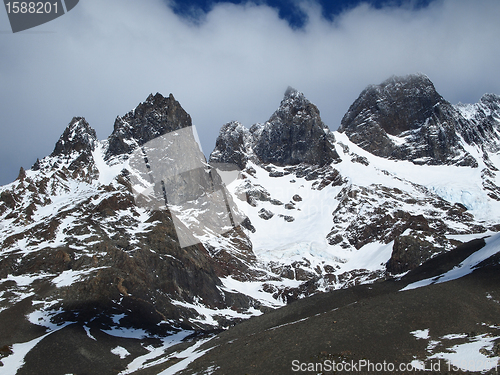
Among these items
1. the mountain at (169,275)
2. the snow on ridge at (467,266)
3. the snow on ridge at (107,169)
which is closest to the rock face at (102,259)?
the mountain at (169,275)

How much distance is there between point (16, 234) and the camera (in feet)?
426

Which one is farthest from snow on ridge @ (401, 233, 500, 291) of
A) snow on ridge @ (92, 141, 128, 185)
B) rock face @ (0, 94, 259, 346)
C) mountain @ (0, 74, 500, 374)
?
snow on ridge @ (92, 141, 128, 185)

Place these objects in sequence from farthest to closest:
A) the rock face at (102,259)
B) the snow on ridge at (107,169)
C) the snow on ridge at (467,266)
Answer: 1. the snow on ridge at (107,169)
2. the rock face at (102,259)
3. the snow on ridge at (467,266)

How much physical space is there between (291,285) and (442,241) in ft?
196

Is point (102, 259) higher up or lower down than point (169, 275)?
higher up

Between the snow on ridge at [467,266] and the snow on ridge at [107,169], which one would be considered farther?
the snow on ridge at [107,169]

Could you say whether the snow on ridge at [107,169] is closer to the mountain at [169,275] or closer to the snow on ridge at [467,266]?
the mountain at [169,275]

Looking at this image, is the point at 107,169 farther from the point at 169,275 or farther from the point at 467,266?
the point at 467,266

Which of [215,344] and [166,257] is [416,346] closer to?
[215,344]

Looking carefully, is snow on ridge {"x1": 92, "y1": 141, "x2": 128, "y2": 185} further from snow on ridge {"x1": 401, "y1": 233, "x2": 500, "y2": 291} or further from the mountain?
snow on ridge {"x1": 401, "y1": 233, "x2": 500, "y2": 291}

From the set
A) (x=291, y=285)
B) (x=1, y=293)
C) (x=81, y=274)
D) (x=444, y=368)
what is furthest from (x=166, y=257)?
(x=444, y=368)

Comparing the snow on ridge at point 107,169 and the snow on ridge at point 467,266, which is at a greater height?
the snow on ridge at point 107,169

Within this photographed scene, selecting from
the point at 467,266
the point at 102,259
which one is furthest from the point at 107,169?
the point at 467,266

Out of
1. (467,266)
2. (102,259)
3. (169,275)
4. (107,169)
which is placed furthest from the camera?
(107,169)
